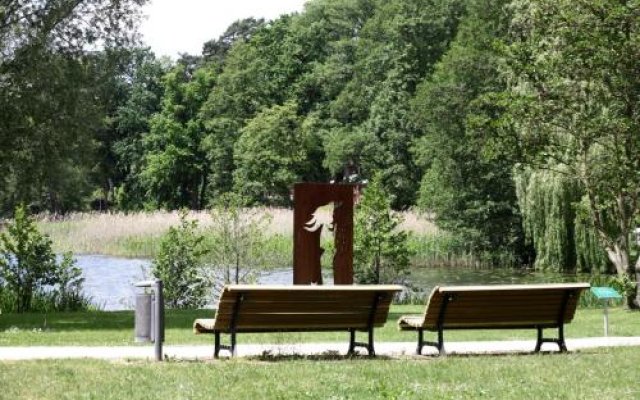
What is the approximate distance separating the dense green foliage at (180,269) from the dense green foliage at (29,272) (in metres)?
1.72

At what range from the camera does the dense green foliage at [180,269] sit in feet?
73.2

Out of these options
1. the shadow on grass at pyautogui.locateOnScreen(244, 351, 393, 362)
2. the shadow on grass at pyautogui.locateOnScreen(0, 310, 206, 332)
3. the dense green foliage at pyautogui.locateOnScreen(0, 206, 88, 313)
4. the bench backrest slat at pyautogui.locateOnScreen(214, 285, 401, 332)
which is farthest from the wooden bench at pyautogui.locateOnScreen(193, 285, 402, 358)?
the dense green foliage at pyautogui.locateOnScreen(0, 206, 88, 313)

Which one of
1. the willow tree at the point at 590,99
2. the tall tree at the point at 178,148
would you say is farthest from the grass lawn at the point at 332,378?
the tall tree at the point at 178,148

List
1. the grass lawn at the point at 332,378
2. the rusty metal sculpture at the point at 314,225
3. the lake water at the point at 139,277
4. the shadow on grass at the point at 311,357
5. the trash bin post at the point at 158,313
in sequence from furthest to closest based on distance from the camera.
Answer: the lake water at the point at 139,277, the rusty metal sculpture at the point at 314,225, the shadow on grass at the point at 311,357, the trash bin post at the point at 158,313, the grass lawn at the point at 332,378

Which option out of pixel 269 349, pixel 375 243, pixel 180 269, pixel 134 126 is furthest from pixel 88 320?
pixel 134 126

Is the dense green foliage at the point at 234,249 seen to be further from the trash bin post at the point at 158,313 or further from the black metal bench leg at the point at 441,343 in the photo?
the trash bin post at the point at 158,313

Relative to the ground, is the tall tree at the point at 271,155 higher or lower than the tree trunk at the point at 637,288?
higher

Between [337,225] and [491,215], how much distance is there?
109ft

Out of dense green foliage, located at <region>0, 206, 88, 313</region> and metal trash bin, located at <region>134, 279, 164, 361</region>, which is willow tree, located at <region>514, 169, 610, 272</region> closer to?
dense green foliage, located at <region>0, 206, 88, 313</region>

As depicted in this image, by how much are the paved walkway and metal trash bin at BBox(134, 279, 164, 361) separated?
0.36 meters

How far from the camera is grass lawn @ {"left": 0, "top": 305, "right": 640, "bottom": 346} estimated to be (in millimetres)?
14102

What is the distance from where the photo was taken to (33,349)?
1247cm

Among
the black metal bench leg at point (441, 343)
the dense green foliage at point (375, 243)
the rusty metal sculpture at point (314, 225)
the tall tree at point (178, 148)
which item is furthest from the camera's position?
the tall tree at point (178, 148)

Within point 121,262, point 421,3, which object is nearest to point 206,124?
point 421,3
